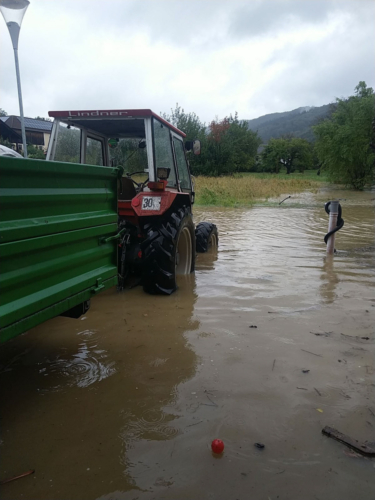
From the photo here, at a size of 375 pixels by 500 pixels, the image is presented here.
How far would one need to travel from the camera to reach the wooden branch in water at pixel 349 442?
1.86 m

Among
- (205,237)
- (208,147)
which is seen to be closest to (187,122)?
(208,147)

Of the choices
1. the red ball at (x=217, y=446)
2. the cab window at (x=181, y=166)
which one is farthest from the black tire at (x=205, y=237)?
the red ball at (x=217, y=446)

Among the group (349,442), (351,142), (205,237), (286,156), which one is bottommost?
(349,442)

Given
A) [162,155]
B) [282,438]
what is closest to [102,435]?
[282,438]

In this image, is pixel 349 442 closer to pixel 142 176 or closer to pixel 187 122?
pixel 142 176

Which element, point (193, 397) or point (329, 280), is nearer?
point (193, 397)

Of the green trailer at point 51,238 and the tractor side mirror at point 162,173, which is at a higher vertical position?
the tractor side mirror at point 162,173

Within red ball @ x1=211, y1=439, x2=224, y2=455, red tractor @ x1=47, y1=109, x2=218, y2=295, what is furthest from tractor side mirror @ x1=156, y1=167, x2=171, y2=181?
red ball @ x1=211, y1=439, x2=224, y2=455

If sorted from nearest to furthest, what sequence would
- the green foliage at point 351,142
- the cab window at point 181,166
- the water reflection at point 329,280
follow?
the water reflection at point 329,280
the cab window at point 181,166
the green foliage at point 351,142

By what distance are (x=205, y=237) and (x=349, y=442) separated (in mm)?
5095

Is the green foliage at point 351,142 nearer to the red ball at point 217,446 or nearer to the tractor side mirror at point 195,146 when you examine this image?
the tractor side mirror at point 195,146

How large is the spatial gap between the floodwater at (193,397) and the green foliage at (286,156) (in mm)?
62318

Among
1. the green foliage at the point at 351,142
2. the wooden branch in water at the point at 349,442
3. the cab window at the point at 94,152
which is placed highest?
the green foliage at the point at 351,142

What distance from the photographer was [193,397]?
7.70 ft
